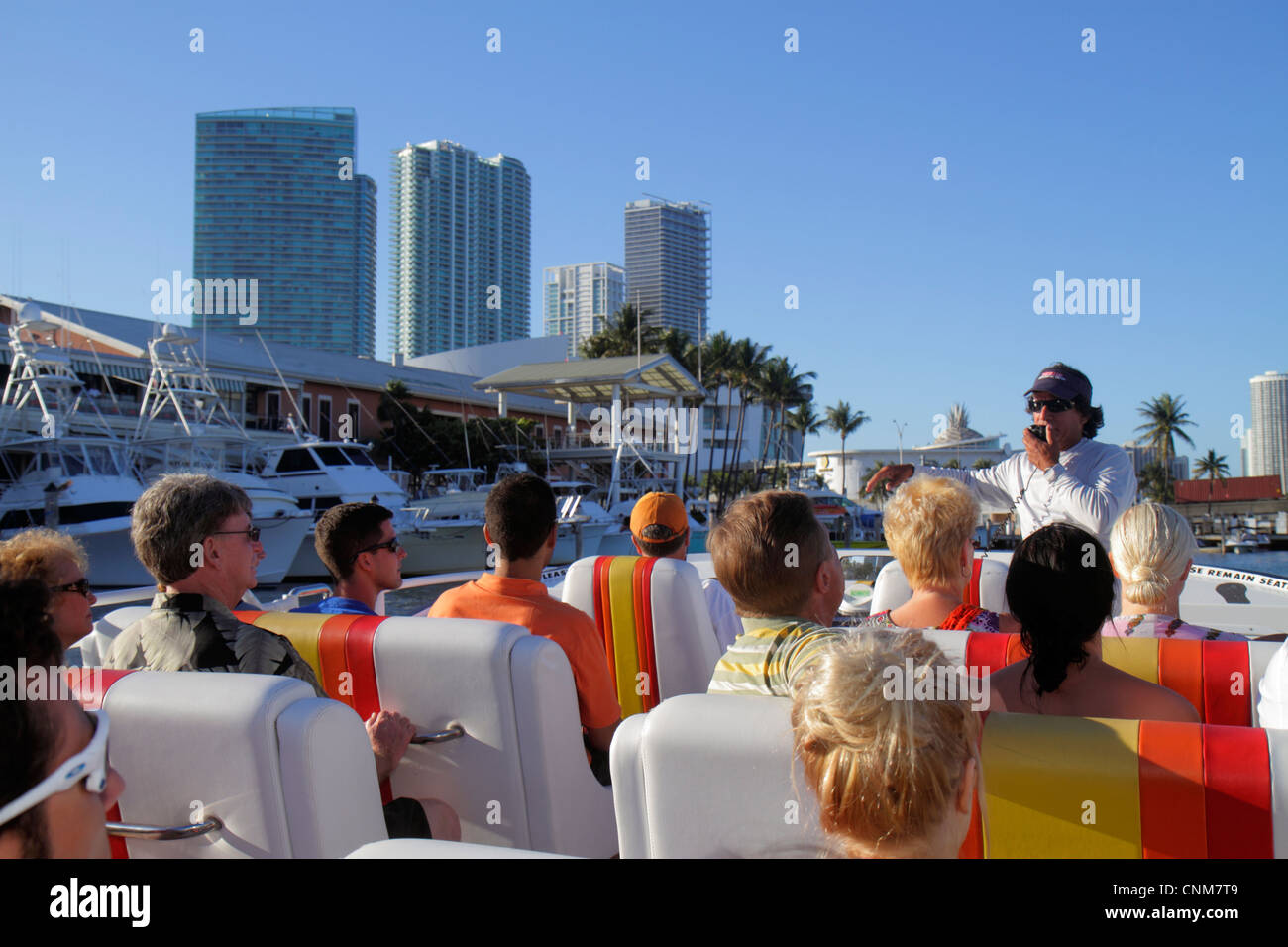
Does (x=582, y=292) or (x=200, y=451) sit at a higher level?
(x=582, y=292)

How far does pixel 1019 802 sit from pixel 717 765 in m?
0.50

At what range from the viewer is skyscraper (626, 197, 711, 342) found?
138625 mm

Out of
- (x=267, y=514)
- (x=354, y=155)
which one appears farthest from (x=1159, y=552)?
(x=354, y=155)

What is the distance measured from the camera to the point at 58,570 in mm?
2658

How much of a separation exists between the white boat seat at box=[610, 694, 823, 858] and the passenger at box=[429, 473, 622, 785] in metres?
1.24

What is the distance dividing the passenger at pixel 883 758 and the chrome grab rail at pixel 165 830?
1250 millimetres

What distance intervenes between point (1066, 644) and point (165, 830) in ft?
6.43

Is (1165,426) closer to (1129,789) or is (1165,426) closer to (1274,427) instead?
(1129,789)

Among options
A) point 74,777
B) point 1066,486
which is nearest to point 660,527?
point 1066,486

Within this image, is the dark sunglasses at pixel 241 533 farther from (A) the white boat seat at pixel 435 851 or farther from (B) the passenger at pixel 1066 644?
(B) the passenger at pixel 1066 644

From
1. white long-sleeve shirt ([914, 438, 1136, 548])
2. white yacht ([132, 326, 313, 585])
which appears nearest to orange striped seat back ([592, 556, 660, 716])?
white long-sleeve shirt ([914, 438, 1136, 548])

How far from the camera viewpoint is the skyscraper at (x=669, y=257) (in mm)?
138625
